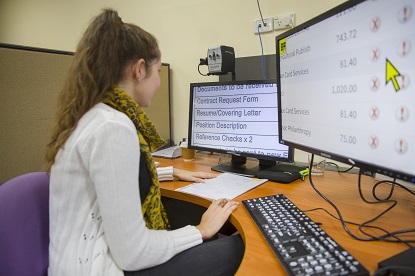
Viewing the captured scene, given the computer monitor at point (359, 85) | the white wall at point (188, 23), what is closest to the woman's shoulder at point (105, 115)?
the computer monitor at point (359, 85)

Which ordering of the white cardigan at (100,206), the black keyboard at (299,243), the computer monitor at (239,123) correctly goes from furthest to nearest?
the computer monitor at (239,123) → the white cardigan at (100,206) → the black keyboard at (299,243)

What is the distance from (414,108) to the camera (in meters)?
0.57

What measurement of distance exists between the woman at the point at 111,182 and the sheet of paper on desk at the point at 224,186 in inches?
5.1

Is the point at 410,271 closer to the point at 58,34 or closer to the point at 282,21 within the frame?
the point at 282,21

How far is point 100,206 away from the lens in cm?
69

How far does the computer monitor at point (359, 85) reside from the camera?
585mm

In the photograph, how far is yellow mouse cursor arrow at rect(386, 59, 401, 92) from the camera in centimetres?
59

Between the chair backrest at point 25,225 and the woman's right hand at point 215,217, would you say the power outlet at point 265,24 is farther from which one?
the chair backrest at point 25,225

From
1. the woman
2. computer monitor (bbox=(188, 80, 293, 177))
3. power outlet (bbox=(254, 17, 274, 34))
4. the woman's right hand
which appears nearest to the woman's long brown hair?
the woman

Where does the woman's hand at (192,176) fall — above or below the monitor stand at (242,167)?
below

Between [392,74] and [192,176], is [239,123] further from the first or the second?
[392,74]

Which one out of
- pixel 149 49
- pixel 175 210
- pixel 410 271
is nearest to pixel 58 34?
pixel 175 210

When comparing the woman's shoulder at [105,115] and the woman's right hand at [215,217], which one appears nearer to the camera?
the woman's shoulder at [105,115]

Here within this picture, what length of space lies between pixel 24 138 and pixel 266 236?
1159 mm
